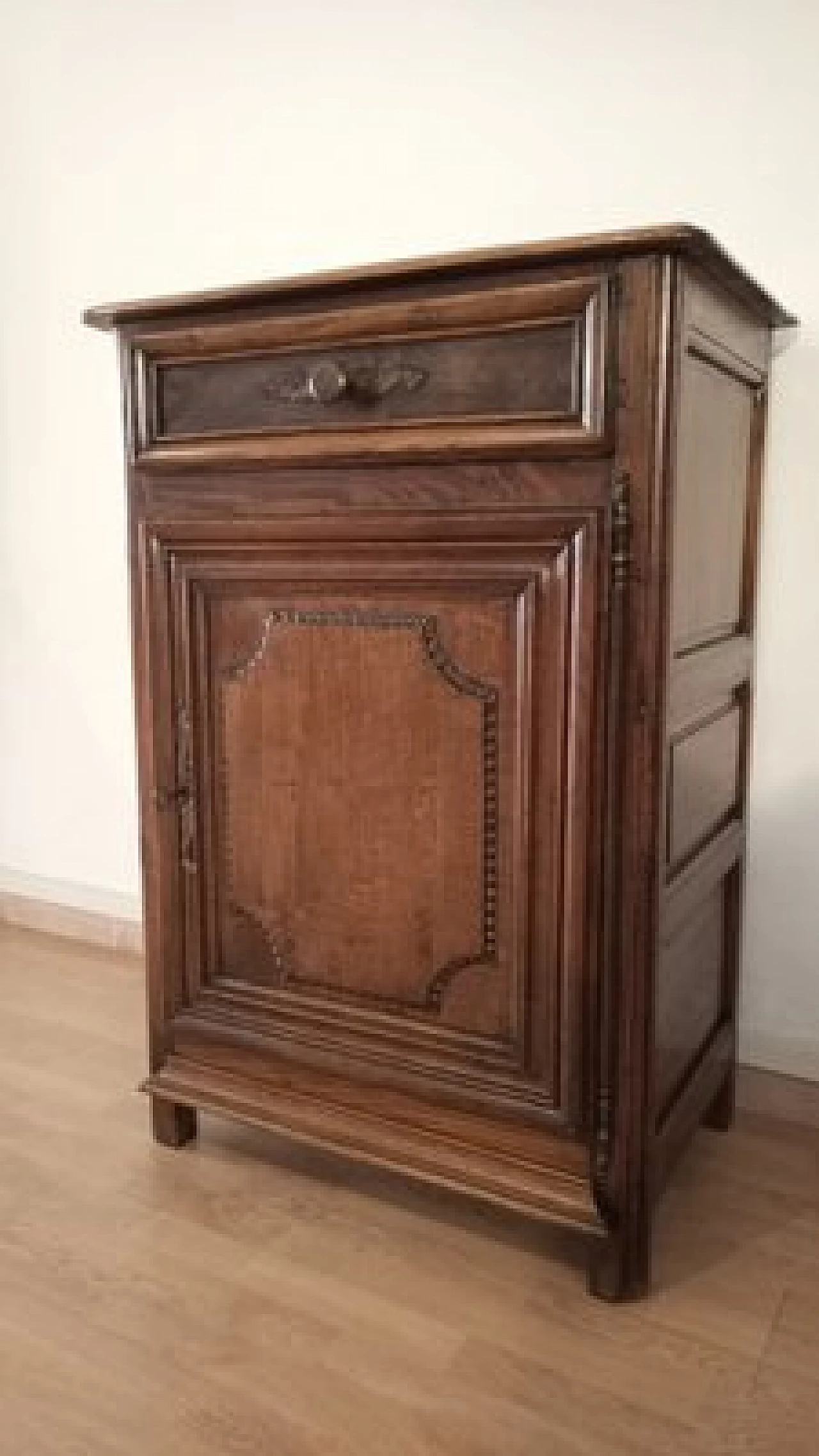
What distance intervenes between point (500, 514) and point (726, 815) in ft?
1.82

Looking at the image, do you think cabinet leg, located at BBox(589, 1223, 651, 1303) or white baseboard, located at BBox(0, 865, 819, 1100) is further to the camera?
white baseboard, located at BBox(0, 865, 819, 1100)

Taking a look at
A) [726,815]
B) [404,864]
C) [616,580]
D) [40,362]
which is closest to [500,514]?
[616,580]

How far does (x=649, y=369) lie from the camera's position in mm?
946

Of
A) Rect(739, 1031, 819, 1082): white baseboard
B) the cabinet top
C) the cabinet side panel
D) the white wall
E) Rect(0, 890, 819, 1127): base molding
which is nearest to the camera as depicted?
the cabinet top

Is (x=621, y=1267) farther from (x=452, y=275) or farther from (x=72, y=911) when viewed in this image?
(x=72, y=911)

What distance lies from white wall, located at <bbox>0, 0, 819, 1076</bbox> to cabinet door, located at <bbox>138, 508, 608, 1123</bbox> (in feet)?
1.72

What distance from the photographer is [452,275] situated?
101 cm

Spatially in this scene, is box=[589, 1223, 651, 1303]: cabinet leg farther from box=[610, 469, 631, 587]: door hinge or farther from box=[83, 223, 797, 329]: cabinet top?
box=[83, 223, 797, 329]: cabinet top

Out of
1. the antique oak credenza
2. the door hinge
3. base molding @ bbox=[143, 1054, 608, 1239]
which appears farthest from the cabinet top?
base molding @ bbox=[143, 1054, 608, 1239]

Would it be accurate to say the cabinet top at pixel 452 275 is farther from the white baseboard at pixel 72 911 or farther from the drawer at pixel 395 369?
the white baseboard at pixel 72 911

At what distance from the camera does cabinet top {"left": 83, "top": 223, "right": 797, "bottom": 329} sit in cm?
92

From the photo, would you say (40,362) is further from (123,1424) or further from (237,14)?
(123,1424)

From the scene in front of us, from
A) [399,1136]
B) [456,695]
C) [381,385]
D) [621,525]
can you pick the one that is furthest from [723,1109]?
[381,385]

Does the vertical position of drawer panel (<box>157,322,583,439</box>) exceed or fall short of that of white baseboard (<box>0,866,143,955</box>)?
it exceeds it
